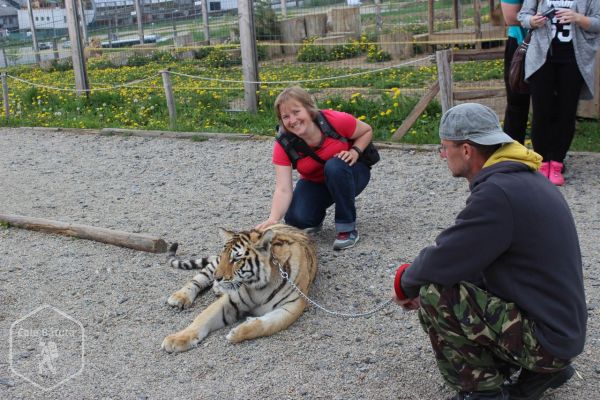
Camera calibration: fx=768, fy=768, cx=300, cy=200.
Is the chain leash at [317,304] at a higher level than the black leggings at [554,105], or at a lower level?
lower

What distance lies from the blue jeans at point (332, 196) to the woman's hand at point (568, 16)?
222 centimetres

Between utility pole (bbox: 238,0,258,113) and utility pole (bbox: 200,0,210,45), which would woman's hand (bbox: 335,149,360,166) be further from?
utility pole (bbox: 200,0,210,45)

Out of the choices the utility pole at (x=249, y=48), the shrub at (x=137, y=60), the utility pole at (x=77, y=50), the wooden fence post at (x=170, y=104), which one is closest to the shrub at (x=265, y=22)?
the utility pole at (x=249, y=48)

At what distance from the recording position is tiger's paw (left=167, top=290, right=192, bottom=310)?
16.8ft

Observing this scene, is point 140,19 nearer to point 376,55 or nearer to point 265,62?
point 265,62

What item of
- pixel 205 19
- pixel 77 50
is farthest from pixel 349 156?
pixel 205 19

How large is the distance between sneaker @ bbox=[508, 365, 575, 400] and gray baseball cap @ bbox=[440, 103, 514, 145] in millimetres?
1098

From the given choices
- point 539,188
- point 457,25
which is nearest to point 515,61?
point 539,188

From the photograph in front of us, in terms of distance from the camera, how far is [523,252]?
3162 mm

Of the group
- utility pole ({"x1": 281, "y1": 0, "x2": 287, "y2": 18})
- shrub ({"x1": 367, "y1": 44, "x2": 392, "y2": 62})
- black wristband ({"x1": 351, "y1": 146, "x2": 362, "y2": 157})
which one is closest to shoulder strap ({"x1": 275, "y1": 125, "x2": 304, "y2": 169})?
black wristband ({"x1": 351, "y1": 146, "x2": 362, "y2": 157})

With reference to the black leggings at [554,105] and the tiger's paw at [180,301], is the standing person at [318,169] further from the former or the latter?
the black leggings at [554,105]

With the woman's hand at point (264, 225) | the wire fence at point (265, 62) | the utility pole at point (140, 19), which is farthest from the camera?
the utility pole at point (140, 19)

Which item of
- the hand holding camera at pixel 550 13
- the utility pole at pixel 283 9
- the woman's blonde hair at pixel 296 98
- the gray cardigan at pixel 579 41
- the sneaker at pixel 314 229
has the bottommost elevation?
the sneaker at pixel 314 229

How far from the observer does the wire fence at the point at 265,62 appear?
37.4ft
